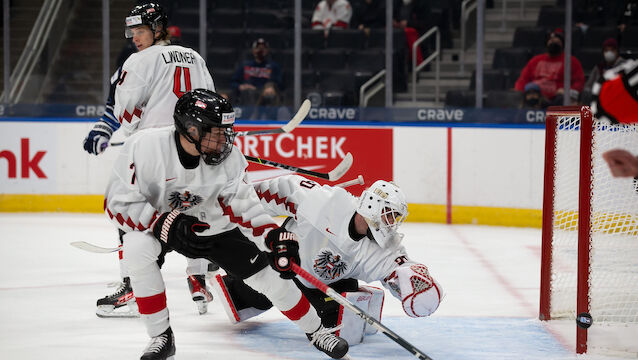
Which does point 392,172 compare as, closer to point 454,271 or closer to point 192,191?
point 454,271

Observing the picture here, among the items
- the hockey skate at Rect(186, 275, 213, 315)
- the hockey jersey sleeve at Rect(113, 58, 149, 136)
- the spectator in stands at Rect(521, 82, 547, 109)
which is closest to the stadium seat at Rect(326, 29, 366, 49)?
the spectator in stands at Rect(521, 82, 547, 109)

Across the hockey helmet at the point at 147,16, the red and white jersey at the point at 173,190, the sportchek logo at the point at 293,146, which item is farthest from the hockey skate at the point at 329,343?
the sportchek logo at the point at 293,146

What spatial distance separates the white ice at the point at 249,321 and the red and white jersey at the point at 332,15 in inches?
80.8

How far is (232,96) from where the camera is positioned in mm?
7406

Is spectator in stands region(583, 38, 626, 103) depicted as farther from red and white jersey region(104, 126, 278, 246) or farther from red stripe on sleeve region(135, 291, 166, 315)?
red stripe on sleeve region(135, 291, 166, 315)

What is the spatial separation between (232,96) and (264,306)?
3.88m

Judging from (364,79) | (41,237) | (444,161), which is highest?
(364,79)

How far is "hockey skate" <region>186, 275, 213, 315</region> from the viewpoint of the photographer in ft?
13.0

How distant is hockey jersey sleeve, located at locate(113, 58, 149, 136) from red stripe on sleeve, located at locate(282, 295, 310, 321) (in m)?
1.28

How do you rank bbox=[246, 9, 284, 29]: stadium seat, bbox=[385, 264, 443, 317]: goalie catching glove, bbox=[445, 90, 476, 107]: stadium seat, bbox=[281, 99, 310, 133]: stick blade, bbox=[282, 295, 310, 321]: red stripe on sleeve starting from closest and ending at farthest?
bbox=[282, 295, 310, 321]: red stripe on sleeve < bbox=[385, 264, 443, 317]: goalie catching glove < bbox=[281, 99, 310, 133]: stick blade < bbox=[445, 90, 476, 107]: stadium seat < bbox=[246, 9, 284, 29]: stadium seat

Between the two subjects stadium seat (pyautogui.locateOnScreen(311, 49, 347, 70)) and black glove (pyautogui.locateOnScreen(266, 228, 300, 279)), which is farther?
stadium seat (pyautogui.locateOnScreen(311, 49, 347, 70))

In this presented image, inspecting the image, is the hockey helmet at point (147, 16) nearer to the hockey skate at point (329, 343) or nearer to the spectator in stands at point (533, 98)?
the hockey skate at point (329, 343)

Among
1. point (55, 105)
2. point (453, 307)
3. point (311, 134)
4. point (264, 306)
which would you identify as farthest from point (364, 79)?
point (264, 306)

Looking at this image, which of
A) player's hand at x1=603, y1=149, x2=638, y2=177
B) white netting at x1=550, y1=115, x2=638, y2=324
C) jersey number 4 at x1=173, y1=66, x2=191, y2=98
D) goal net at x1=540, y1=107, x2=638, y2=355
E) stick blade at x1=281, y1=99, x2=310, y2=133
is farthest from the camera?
stick blade at x1=281, y1=99, x2=310, y2=133
